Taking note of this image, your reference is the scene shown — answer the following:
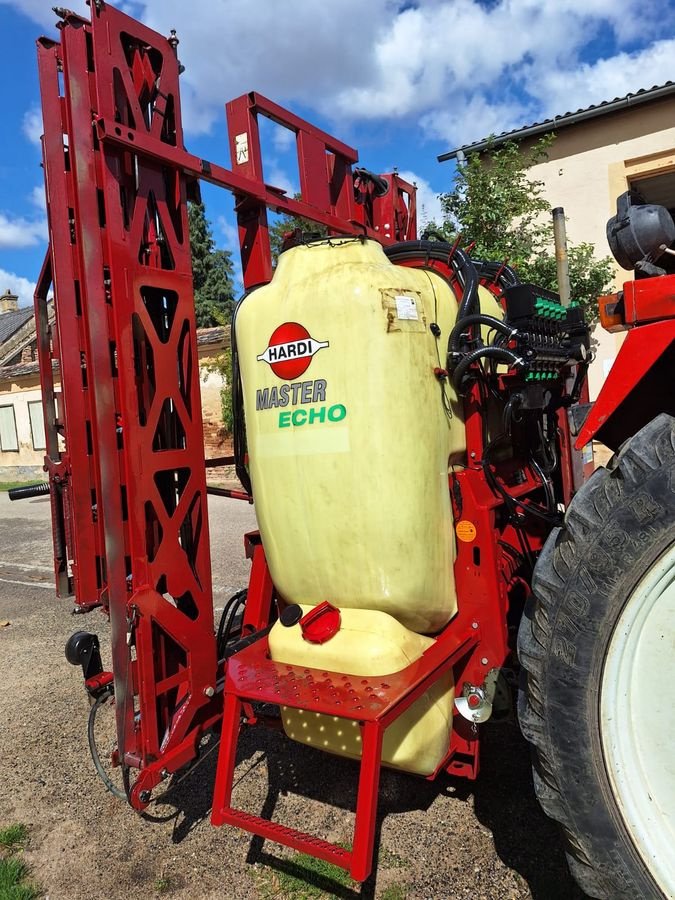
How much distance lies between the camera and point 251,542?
10.6ft

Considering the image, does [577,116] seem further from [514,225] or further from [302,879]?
[302,879]

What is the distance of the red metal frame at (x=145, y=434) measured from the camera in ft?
7.97

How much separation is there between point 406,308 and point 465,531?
0.90m

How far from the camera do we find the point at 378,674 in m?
2.23

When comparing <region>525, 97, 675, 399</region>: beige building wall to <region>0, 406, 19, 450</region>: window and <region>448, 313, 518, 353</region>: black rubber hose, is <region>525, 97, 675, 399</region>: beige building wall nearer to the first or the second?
<region>448, 313, 518, 353</region>: black rubber hose

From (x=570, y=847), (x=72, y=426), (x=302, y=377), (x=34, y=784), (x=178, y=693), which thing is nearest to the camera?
(x=570, y=847)

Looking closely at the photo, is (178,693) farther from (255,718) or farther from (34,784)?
(34,784)

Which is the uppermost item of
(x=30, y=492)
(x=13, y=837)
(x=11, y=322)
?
(x=11, y=322)

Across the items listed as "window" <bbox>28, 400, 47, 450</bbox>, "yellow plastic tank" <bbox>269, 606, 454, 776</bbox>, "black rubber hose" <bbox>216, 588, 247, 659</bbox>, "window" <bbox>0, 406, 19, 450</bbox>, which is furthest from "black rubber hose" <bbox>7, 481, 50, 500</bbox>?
"window" <bbox>0, 406, 19, 450</bbox>

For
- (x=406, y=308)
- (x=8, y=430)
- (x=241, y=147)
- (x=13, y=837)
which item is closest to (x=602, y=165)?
(x=241, y=147)

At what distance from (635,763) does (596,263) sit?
29.1 ft

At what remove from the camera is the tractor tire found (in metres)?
1.62

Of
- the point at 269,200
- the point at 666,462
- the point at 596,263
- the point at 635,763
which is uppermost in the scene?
the point at 596,263

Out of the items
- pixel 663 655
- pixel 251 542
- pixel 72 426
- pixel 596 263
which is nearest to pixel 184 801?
pixel 251 542
